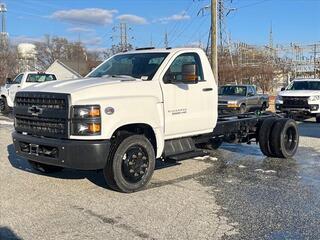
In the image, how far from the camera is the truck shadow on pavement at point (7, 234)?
5164 mm


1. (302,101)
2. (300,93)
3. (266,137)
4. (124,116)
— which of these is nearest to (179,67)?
(124,116)

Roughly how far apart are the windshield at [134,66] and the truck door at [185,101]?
0.26 metres

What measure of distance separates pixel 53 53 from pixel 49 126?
9150cm

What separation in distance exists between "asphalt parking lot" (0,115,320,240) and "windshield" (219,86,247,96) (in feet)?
47.1

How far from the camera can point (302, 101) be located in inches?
782

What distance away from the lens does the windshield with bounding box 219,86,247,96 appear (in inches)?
939

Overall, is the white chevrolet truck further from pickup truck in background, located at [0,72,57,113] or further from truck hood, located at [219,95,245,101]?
pickup truck in background, located at [0,72,57,113]

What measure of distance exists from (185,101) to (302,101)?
12.9 metres

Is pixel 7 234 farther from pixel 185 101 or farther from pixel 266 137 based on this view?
pixel 266 137

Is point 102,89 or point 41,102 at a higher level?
point 102,89

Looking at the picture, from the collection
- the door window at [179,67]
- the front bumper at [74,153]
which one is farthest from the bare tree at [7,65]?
the front bumper at [74,153]

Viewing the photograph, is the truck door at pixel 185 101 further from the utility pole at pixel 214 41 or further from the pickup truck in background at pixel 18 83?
the pickup truck in background at pixel 18 83

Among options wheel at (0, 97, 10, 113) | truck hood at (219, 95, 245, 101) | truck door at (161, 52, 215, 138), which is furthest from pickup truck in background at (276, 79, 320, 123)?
wheel at (0, 97, 10, 113)

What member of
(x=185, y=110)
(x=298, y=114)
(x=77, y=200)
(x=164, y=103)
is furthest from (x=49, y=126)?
(x=298, y=114)
